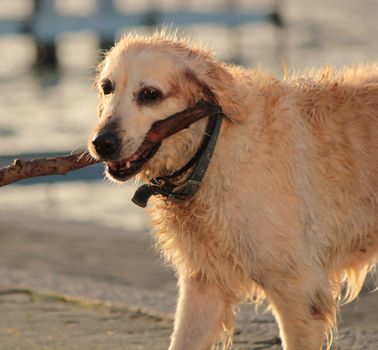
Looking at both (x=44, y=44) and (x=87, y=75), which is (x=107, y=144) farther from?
(x=44, y=44)

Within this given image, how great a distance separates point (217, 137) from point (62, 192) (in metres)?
5.50

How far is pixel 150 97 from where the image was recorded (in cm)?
563

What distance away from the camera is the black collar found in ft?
19.0

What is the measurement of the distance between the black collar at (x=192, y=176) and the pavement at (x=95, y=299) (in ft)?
3.71

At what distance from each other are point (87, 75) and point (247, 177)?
1224 cm

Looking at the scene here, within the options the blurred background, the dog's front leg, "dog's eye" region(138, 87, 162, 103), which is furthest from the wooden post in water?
"dog's eye" region(138, 87, 162, 103)

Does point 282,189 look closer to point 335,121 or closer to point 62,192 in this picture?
point 335,121

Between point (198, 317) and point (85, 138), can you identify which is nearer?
point (198, 317)

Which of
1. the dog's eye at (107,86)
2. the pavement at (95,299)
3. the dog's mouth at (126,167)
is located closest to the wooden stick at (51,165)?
the dog's mouth at (126,167)

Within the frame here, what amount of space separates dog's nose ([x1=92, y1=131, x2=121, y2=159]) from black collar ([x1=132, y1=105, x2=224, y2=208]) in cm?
44

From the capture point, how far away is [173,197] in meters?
5.90

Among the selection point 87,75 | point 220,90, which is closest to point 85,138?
point 87,75

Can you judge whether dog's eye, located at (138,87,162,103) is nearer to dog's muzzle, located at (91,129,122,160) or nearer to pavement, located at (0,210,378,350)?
dog's muzzle, located at (91,129,122,160)

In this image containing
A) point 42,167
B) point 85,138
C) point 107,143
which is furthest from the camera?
point 85,138
